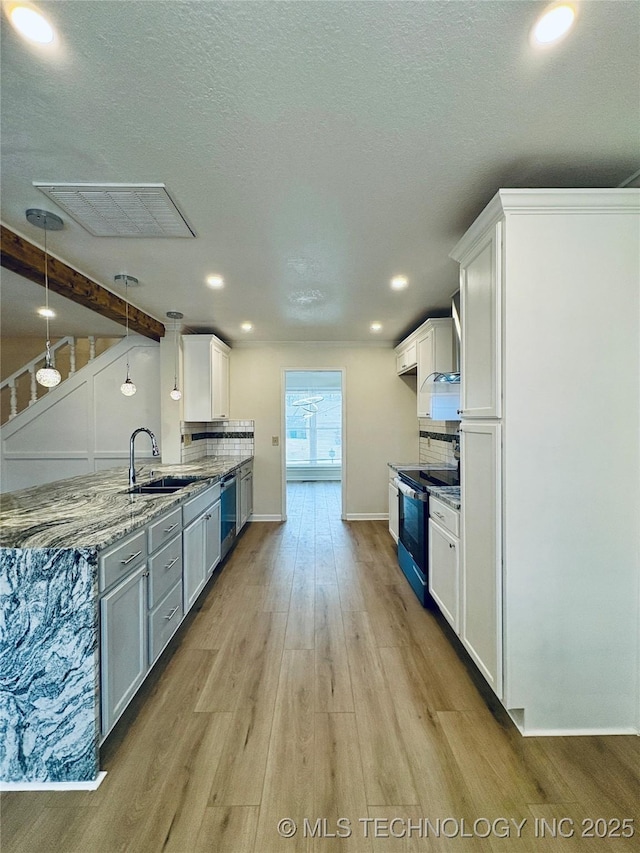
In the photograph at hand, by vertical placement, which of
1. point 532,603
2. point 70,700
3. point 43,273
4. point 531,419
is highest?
point 43,273

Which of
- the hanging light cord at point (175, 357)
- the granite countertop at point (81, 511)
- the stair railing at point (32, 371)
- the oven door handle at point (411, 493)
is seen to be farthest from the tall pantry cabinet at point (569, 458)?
the stair railing at point (32, 371)

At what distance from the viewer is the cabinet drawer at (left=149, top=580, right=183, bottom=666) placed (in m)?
2.08

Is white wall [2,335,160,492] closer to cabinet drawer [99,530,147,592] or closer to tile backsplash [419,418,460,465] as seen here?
cabinet drawer [99,530,147,592]

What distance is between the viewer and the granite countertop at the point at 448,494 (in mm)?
2334

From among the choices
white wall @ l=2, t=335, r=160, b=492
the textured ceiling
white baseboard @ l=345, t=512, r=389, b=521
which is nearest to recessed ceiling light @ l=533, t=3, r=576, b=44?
the textured ceiling

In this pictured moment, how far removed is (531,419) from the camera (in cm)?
171

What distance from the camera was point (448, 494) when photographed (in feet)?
8.49

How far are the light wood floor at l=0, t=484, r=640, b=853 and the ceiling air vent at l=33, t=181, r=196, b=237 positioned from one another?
99.5 inches

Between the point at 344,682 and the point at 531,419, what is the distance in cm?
169

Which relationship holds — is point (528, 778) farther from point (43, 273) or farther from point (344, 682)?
point (43, 273)

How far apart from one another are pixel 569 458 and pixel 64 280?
3.27 metres

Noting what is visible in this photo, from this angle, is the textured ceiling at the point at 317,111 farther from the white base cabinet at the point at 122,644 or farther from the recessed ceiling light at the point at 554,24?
the white base cabinet at the point at 122,644

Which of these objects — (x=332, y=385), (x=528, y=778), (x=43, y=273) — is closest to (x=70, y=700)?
(x=528, y=778)

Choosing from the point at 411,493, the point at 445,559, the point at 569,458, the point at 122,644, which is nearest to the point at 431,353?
the point at 411,493
